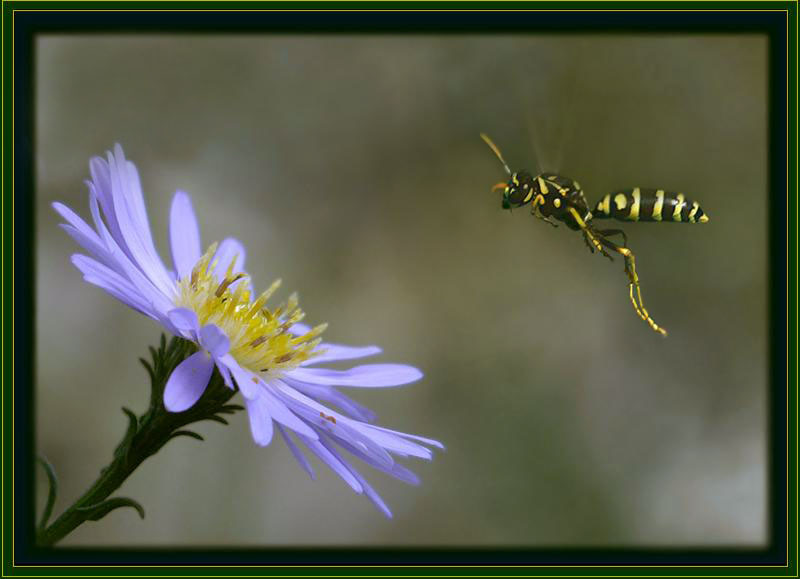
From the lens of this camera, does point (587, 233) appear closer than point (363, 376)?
No

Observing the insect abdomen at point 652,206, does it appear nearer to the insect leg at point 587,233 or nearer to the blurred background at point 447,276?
the insect leg at point 587,233

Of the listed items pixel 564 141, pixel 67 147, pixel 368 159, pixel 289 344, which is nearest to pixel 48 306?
pixel 67 147

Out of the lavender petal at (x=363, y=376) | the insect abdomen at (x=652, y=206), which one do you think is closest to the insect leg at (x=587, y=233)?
the insect abdomen at (x=652, y=206)

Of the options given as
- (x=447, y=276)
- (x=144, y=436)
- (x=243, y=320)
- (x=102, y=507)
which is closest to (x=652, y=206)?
(x=243, y=320)

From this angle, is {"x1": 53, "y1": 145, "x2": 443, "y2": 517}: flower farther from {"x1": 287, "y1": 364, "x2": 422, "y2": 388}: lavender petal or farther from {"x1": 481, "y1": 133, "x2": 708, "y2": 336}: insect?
{"x1": 481, "y1": 133, "x2": 708, "y2": 336}: insect

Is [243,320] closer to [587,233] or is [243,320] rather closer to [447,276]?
[587,233]

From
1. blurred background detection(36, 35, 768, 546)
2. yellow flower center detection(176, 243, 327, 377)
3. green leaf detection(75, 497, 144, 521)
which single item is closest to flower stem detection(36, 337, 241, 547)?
green leaf detection(75, 497, 144, 521)
